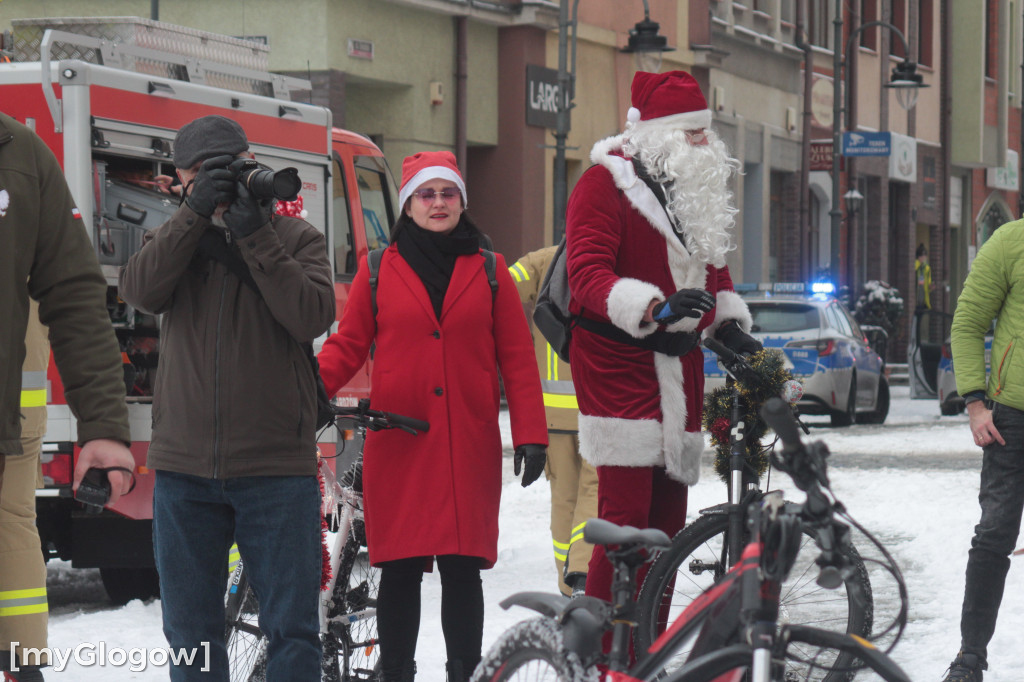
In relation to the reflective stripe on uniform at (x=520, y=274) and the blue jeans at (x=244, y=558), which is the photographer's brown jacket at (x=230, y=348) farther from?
the reflective stripe on uniform at (x=520, y=274)

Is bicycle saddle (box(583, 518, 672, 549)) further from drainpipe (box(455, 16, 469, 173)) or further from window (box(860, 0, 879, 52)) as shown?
window (box(860, 0, 879, 52))

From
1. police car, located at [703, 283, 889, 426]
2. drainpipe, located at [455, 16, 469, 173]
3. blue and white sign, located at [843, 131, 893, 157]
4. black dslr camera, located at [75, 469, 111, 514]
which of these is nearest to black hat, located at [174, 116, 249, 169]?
black dslr camera, located at [75, 469, 111, 514]

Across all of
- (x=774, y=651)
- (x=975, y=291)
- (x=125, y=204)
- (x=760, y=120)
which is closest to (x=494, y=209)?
(x=760, y=120)

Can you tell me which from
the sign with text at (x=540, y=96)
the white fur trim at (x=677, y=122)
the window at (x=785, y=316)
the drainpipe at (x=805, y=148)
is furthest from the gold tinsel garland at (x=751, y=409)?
the drainpipe at (x=805, y=148)

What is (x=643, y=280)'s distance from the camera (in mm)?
5395

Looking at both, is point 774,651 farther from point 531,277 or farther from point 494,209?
point 494,209

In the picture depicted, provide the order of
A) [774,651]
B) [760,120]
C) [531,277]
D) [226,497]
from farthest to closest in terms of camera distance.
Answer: [760,120], [531,277], [226,497], [774,651]

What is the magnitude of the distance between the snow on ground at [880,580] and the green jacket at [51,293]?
67.0 inches

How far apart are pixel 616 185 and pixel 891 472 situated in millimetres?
9243

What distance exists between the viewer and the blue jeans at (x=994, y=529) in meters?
5.81

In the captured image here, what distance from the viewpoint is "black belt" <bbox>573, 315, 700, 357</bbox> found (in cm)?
538

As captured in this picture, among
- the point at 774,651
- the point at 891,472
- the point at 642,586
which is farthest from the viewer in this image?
the point at 891,472

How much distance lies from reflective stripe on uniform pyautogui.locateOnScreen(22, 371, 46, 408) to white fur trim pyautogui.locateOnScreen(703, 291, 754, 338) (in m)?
2.25

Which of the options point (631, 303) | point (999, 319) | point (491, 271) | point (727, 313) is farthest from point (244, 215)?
point (999, 319)
